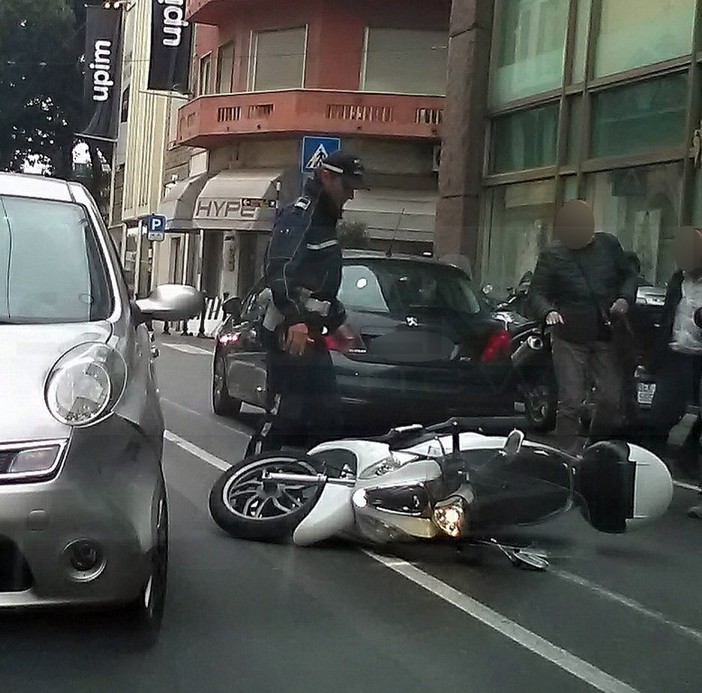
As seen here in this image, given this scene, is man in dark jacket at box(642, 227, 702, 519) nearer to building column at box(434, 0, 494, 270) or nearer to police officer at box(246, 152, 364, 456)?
police officer at box(246, 152, 364, 456)

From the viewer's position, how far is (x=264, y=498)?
21.2 ft

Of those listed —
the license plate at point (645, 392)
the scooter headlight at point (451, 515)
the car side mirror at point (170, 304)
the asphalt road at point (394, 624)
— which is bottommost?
the asphalt road at point (394, 624)

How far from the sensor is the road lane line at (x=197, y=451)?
8312mm

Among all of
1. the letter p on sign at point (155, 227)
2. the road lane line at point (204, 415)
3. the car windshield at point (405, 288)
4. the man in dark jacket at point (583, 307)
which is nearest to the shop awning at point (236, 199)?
the letter p on sign at point (155, 227)

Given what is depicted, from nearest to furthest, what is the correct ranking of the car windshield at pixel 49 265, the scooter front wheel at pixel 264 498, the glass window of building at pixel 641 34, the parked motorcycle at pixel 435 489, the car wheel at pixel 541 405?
the car windshield at pixel 49 265
the parked motorcycle at pixel 435 489
the scooter front wheel at pixel 264 498
the car wheel at pixel 541 405
the glass window of building at pixel 641 34

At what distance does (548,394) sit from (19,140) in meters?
13.4

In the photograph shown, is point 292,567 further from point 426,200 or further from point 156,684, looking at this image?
point 426,200

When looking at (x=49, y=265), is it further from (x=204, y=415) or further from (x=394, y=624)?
(x=204, y=415)

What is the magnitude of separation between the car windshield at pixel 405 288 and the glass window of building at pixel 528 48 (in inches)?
118

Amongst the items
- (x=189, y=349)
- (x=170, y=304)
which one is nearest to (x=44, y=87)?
(x=189, y=349)

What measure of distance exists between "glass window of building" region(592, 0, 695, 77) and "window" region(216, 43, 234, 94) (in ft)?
11.2

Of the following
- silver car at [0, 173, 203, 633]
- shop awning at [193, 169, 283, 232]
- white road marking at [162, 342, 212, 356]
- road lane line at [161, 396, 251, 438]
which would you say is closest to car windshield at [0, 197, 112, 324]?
silver car at [0, 173, 203, 633]

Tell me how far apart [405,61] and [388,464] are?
11.0 metres

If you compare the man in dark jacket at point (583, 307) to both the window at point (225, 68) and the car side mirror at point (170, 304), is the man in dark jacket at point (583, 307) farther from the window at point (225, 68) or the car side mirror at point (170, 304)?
the window at point (225, 68)
